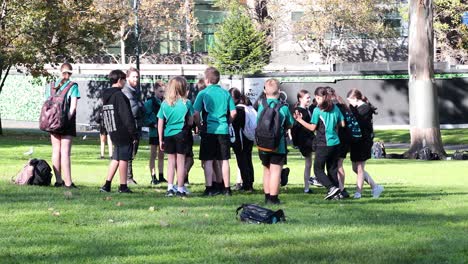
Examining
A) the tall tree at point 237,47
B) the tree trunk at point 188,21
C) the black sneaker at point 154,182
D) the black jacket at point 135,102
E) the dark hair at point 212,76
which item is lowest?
the black sneaker at point 154,182

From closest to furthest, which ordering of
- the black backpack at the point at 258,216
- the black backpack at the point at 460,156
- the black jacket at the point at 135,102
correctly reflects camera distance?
1. the black backpack at the point at 258,216
2. the black jacket at the point at 135,102
3. the black backpack at the point at 460,156

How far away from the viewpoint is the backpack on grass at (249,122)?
15.7m

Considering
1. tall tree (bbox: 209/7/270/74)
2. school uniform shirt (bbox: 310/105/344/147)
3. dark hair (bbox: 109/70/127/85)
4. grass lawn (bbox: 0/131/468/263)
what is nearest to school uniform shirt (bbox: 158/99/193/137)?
dark hair (bbox: 109/70/127/85)

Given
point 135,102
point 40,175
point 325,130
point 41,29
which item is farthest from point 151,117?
point 41,29

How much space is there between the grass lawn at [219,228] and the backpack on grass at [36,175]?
11.9 inches

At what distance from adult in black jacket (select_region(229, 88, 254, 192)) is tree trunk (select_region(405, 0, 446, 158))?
14.2 meters

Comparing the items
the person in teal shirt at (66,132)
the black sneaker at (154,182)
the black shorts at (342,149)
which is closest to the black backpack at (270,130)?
the black shorts at (342,149)

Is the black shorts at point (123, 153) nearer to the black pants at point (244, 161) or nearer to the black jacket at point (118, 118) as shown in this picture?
the black jacket at point (118, 118)

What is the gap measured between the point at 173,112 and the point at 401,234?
482 cm

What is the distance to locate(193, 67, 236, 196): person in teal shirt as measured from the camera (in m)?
14.4

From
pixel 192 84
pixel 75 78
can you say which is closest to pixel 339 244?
pixel 192 84

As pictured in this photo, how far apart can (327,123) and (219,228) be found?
158 inches

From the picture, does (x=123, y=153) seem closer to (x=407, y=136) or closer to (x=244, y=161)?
(x=244, y=161)

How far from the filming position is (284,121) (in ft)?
43.1
